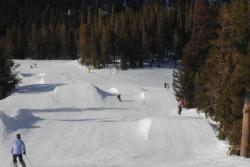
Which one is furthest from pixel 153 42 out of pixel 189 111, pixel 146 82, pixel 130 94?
pixel 189 111

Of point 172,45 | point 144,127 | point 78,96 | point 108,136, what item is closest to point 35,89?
point 78,96

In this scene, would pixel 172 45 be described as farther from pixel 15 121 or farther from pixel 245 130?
pixel 245 130

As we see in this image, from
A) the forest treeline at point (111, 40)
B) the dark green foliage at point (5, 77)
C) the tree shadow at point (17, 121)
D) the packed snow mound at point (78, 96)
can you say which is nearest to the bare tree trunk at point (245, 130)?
the tree shadow at point (17, 121)

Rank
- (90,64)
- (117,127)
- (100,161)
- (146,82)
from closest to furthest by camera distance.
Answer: (100,161) < (117,127) < (146,82) < (90,64)

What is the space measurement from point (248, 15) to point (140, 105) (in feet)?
109

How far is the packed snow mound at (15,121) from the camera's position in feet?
107

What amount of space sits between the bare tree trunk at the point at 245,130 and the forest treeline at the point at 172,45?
26.7 inches

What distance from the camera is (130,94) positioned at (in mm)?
63688

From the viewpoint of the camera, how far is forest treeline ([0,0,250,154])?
25.6m

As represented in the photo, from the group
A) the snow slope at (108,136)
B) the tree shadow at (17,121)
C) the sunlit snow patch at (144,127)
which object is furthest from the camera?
the sunlit snow patch at (144,127)

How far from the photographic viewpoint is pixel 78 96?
5931 cm

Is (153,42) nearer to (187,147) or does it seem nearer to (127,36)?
(127,36)

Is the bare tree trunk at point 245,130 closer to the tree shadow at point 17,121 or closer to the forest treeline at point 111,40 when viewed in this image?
the tree shadow at point 17,121

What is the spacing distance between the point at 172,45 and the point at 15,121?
80.8m
